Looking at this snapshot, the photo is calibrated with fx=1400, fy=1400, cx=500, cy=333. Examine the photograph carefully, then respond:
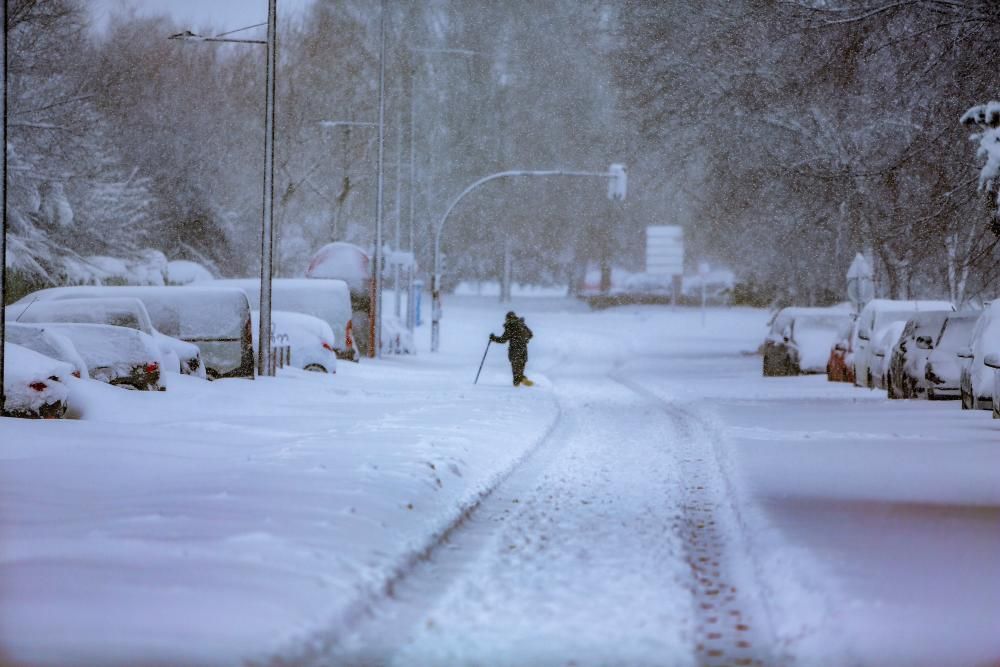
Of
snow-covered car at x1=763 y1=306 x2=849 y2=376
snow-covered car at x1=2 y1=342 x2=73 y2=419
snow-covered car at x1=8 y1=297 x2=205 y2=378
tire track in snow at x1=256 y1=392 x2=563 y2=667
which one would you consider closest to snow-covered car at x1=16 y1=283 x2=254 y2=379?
snow-covered car at x1=8 y1=297 x2=205 y2=378

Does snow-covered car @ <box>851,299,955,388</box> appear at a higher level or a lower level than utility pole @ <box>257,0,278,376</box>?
lower

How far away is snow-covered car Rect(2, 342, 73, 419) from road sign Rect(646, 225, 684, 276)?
5535 centimetres

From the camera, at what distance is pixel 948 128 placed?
1827cm

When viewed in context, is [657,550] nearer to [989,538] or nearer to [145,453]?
[989,538]

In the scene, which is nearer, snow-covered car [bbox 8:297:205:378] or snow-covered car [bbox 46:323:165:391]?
snow-covered car [bbox 46:323:165:391]

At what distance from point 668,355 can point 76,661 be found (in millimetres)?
44413

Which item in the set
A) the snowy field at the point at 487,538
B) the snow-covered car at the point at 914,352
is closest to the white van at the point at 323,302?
the snowy field at the point at 487,538

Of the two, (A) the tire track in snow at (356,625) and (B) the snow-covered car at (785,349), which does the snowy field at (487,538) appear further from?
(B) the snow-covered car at (785,349)

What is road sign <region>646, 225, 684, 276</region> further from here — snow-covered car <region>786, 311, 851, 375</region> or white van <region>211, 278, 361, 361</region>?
white van <region>211, 278, 361, 361</region>

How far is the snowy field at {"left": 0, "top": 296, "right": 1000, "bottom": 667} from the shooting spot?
19.7ft

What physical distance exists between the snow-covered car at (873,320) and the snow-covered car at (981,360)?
268 inches

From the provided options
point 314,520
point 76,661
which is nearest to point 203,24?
point 314,520

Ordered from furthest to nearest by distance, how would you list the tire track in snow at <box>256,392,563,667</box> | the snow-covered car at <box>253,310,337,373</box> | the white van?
the white van
the snow-covered car at <box>253,310,337,373</box>
the tire track in snow at <box>256,392,563,667</box>

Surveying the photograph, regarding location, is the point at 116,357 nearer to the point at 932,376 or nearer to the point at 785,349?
the point at 932,376
